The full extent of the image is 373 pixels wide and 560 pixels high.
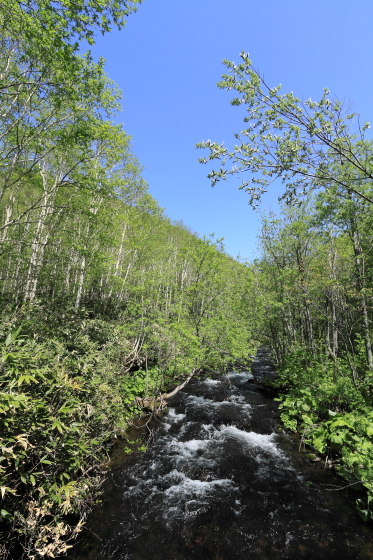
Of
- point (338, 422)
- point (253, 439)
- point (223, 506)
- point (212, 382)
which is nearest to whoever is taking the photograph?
point (223, 506)

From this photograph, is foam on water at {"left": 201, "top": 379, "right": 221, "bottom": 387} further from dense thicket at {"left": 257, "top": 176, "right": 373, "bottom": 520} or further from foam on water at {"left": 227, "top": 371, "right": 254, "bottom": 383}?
dense thicket at {"left": 257, "top": 176, "right": 373, "bottom": 520}

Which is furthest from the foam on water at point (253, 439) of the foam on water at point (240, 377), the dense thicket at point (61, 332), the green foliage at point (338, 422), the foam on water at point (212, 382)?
the foam on water at point (240, 377)

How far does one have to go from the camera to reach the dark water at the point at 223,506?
489cm

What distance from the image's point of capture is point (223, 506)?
19.9ft

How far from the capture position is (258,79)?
4.63 m

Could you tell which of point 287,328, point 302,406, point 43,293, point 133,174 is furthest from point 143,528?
point 133,174

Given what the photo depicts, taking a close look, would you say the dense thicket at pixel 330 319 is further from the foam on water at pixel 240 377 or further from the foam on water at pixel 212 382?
the foam on water at pixel 212 382

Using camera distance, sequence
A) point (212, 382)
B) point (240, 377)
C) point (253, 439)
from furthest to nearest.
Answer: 1. point (240, 377)
2. point (212, 382)
3. point (253, 439)

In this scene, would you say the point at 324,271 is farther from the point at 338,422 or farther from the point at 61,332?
the point at 61,332

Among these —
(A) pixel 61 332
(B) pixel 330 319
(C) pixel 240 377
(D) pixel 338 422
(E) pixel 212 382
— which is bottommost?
(E) pixel 212 382

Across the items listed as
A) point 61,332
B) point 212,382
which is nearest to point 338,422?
point 61,332

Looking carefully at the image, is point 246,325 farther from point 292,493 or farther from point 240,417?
point 292,493

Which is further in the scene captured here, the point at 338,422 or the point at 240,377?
the point at 240,377

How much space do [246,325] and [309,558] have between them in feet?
37.5
